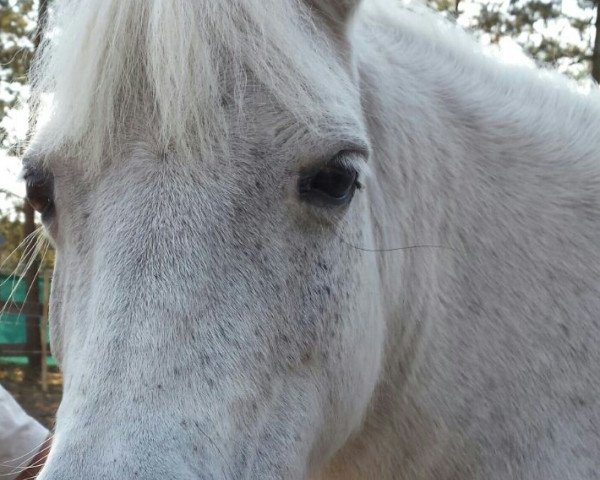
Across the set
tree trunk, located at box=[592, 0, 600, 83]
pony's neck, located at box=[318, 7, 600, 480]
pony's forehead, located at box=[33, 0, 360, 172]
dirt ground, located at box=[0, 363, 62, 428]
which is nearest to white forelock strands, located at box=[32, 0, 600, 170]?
pony's forehead, located at box=[33, 0, 360, 172]

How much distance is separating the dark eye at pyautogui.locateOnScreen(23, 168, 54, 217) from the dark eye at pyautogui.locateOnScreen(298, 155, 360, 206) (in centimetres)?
70

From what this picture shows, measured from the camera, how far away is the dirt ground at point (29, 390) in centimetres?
1147

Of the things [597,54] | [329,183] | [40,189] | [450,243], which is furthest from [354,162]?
[597,54]

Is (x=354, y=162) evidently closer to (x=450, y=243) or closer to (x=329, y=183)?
(x=329, y=183)

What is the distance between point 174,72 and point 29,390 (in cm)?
1171

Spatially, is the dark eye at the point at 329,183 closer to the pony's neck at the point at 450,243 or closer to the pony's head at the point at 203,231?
the pony's head at the point at 203,231

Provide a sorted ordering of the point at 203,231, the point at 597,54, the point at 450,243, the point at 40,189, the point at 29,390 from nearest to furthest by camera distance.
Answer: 1. the point at 203,231
2. the point at 40,189
3. the point at 450,243
4. the point at 597,54
5. the point at 29,390

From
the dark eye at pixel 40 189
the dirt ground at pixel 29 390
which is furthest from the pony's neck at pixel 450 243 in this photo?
the dirt ground at pixel 29 390

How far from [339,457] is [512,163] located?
117cm

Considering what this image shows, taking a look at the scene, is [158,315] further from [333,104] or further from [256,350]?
[333,104]

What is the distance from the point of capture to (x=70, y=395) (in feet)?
5.26

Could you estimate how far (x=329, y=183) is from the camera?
6.08ft

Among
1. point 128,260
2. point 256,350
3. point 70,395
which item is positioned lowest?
point 70,395

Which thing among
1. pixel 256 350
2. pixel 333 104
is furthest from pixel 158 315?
pixel 333 104
